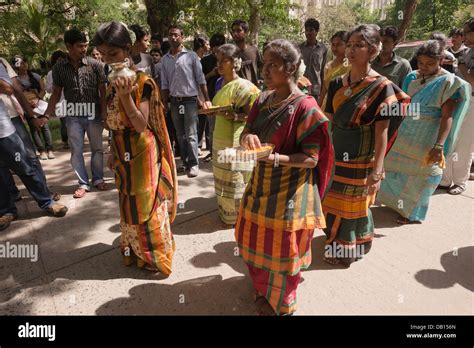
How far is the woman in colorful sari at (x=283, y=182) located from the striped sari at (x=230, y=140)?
1149 millimetres

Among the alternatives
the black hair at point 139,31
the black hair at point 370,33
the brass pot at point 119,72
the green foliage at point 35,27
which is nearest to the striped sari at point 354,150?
the black hair at point 370,33

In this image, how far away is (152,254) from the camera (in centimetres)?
269

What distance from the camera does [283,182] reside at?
2016mm

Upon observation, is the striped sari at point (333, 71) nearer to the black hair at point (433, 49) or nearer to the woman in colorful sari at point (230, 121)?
the black hair at point (433, 49)

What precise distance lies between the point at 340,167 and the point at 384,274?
3.15 ft

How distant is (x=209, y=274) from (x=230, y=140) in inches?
53.1

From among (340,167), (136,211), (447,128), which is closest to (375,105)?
(340,167)

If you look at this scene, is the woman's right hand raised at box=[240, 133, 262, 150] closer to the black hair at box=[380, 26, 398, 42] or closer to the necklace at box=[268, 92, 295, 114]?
the necklace at box=[268, 92, 295, 114]

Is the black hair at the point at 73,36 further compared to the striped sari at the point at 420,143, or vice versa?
the black hair at the point at 73,36

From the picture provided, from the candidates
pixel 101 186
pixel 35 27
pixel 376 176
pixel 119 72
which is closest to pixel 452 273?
pixel 376 176

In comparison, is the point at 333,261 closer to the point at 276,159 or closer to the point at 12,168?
the point at 276,159

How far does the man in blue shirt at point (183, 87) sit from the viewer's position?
480 centimetres

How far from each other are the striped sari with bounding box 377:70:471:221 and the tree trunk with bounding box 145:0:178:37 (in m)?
5.62

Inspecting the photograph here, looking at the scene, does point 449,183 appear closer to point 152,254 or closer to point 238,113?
point 238,113
